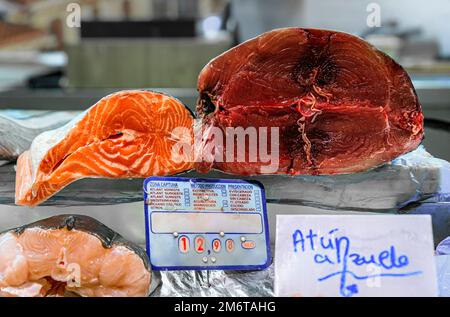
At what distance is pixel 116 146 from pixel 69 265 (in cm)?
22

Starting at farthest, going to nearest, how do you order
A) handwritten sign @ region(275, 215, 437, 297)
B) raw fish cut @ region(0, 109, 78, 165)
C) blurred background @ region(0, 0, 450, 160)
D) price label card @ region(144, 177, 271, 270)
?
blurred background @ region(0, 0, 450, 160), raw fish cut @ region(0, 109, 78, 165), price label card @ region(144, 177, 271, 270), handwritten sign @ region(275, 215, 437, 297)

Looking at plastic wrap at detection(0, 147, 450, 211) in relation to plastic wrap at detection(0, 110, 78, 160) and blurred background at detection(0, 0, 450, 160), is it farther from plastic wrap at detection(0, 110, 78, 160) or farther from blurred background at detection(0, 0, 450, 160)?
blurred background at detection(0, 0, 450, 160)

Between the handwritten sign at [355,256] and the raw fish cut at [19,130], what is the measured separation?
560mm

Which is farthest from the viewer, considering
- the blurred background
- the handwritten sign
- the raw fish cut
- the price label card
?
the blurred background

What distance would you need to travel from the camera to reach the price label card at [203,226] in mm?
890

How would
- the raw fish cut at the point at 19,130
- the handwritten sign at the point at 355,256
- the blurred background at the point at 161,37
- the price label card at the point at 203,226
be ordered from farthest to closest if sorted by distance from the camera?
the blurred background at the point at 161,37
the raw fish cut at the point at 19,130
the price label card at the point at 203,226
the handwritten sign at the point at 355,256

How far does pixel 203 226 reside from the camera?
2.96 feet

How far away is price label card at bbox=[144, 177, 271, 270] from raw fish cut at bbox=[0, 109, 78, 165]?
1.02 ft

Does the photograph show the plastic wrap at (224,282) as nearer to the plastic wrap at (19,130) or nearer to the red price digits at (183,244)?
the red price digits at (183,244)

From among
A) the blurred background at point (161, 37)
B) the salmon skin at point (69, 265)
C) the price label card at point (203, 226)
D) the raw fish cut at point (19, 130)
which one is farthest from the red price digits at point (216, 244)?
the blurred background at point (161, 37)

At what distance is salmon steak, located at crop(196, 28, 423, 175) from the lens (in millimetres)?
898

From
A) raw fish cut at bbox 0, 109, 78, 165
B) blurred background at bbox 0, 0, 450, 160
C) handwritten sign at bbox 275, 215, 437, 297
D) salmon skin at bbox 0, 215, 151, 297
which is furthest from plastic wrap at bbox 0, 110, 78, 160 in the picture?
blurred background at bbox 0, 0, 450, 160

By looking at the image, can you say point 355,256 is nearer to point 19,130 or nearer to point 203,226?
point 203,226
